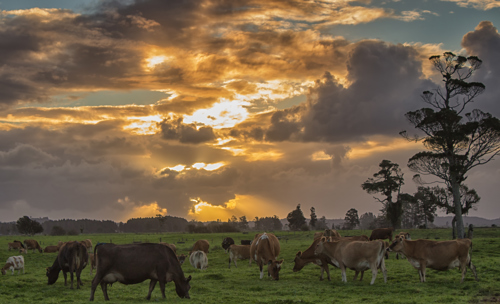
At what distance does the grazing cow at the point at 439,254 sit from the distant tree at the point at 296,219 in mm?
138357

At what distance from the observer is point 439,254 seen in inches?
862

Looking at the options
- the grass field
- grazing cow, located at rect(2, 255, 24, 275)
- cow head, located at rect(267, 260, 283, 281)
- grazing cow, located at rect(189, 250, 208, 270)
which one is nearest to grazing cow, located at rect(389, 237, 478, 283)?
the grass field

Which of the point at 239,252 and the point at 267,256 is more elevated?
the point at 267,256

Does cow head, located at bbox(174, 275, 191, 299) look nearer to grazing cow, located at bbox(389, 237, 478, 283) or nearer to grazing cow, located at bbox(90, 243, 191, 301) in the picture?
grazing cow, located at bbox(90, 243, 191, 301)

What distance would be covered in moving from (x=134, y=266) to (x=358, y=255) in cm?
1179

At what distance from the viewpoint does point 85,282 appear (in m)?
25.2

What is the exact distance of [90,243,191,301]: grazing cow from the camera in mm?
17094

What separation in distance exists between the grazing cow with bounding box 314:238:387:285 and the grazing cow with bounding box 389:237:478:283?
1.84 meters

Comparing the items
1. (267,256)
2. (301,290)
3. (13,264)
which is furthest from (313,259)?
(13,264)

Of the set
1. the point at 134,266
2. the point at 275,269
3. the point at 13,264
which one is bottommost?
the point at 13,264

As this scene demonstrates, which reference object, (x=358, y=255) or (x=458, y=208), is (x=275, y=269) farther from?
(x=458, y=208)

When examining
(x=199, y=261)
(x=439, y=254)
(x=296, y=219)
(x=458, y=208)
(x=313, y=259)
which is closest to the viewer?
(x=439, y=254)

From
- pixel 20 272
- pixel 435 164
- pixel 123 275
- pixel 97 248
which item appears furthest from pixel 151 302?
pixel 435 164

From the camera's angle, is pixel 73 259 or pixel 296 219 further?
pixel 296 219
